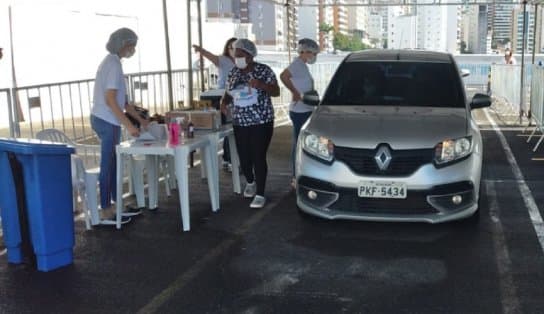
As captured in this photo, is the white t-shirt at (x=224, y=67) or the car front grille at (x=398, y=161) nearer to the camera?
the car front grille at (x=398, y=161)

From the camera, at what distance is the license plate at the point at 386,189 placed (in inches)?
205

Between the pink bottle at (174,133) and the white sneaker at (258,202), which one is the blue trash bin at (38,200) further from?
the white sneaker at (258,202)

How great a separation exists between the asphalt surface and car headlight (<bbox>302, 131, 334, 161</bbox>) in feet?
2.40

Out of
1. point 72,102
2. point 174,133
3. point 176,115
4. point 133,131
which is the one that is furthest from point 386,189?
point 72,102

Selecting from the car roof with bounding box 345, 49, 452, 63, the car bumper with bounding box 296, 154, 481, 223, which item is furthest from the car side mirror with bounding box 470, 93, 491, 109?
the car bumper with bounding box 296, 154, 481, 223

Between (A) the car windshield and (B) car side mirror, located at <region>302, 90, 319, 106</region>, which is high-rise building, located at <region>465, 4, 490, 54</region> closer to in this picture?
(A) the car windshield

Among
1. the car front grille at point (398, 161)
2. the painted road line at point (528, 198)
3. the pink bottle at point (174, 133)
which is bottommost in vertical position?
the painted road line at point (528, 198)

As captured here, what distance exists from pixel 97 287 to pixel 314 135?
2299 millimetres

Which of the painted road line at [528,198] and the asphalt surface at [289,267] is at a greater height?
the asphalt surface at [289,267]

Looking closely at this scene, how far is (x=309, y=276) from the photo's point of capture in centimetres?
461

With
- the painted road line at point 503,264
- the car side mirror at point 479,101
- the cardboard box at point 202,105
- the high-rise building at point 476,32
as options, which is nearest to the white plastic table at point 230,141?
the cardboard box at point 202,105

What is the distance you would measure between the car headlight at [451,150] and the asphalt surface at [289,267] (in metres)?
0.72

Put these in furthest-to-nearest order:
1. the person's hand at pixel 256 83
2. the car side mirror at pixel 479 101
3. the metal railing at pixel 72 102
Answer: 1. the metal railing at pixel 72 102
2. the car side mirror at pixel 479 101
3. the person's hand at pixel 256 83

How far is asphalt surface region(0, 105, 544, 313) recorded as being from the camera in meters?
4.13
